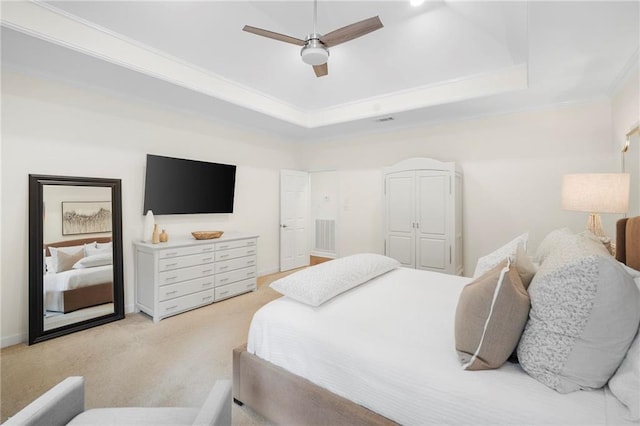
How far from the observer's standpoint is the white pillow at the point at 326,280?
176 cm

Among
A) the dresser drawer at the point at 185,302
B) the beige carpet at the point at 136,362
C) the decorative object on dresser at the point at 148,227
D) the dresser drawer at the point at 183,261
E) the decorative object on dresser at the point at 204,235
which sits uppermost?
the decorative object on dresser at the point at 148,227

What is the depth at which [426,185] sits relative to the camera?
3990 mm

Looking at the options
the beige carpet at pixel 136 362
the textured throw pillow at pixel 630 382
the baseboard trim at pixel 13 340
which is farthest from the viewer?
the baseboard trim at pixel 13 340

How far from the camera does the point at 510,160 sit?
3.85 meters

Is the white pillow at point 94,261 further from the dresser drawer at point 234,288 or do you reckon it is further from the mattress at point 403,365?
the mattress at point 403,365

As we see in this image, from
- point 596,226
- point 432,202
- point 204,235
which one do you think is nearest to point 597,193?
point 596,226

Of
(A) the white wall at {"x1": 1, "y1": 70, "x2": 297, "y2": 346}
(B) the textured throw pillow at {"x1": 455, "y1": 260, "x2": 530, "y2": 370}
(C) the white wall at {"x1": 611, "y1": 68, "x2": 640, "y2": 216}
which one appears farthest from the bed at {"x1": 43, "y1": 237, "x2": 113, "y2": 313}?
(C) the white wall at {"x1": 611, "y1": 68, "x2": 640, "y2": 216}

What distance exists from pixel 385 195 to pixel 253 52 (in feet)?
8.47

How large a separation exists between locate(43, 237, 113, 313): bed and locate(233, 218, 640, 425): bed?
2287 mm

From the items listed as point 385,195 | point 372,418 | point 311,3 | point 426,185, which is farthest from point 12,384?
point 426,185

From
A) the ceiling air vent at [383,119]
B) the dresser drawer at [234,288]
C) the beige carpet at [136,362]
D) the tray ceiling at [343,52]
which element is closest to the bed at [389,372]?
the beige carpet at [136,362]

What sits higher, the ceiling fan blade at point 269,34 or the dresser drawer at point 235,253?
the ceiling fan blade at point 269,34

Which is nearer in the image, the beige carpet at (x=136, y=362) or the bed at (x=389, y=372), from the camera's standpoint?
the bed at (x=389, y=372)

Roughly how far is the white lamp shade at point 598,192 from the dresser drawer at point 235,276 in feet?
12.3
